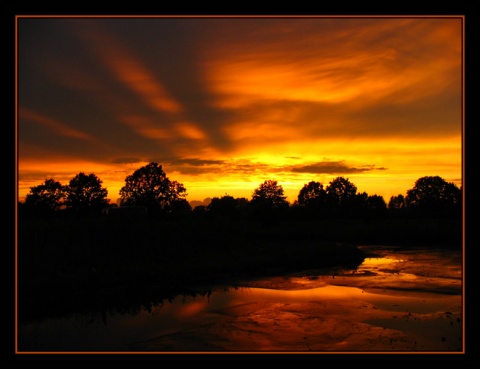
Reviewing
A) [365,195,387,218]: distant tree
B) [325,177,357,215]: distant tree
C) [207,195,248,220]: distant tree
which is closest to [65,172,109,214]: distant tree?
[207,195,248,220]: distant tree

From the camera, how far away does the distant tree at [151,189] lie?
265 ft

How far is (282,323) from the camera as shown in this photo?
54.3 ft

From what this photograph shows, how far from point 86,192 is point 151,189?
1280cm

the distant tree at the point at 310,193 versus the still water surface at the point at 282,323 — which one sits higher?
the distant tree at the point at 310,193

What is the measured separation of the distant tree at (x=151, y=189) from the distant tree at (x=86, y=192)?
4534 mm

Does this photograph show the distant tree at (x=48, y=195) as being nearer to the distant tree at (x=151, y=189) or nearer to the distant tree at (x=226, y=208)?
the distant tree at (x=151, y=189)

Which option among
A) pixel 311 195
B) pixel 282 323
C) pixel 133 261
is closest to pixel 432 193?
pixel 311 195

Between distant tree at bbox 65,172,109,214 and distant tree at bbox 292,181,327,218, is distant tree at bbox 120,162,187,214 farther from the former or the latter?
distant tree at bbox 292,181,327,218

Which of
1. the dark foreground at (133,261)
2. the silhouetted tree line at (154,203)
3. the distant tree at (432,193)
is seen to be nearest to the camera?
the dark foreground at (133,261)

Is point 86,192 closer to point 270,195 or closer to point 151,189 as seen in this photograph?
point 151,189

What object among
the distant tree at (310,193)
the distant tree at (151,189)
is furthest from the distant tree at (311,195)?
the distant tree at (151,189)

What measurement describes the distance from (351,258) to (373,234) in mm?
29109

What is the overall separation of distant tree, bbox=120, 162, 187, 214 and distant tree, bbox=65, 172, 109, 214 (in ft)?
14.9
